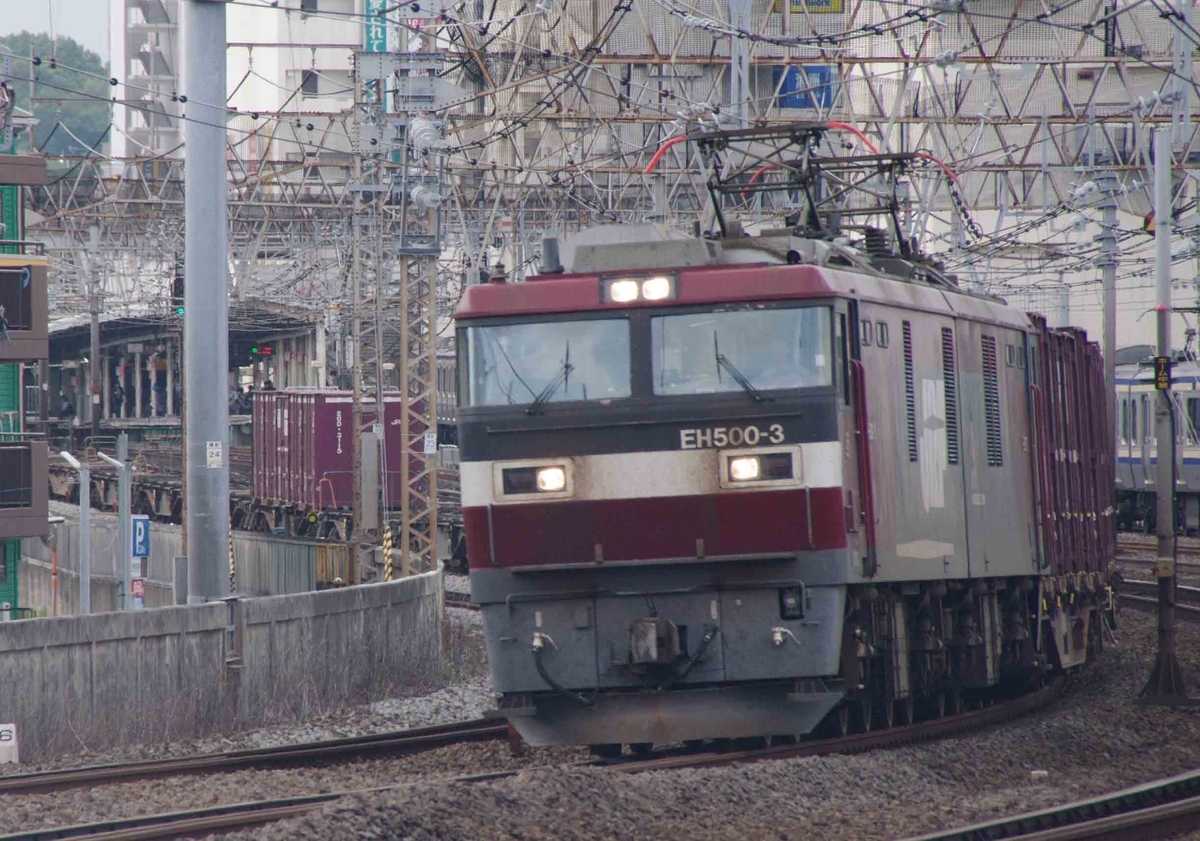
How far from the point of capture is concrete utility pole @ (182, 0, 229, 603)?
1895 centimetres

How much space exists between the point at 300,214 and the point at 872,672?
35.9m

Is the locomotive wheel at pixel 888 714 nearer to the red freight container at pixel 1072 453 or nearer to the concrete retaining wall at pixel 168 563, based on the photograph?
the red freight container at pixel 1072 453

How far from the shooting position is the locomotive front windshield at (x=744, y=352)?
11.4 meters

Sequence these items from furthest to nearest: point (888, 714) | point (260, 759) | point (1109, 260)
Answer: point (1109, 260), point (888, 714), point (260, 759)

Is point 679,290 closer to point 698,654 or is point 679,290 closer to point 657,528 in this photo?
point 657,528

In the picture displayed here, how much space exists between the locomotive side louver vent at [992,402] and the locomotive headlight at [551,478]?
14.8 feet

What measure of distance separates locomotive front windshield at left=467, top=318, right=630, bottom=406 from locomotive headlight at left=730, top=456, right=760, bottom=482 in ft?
2.69

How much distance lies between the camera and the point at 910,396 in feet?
42.6

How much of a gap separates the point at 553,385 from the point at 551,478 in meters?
0.60

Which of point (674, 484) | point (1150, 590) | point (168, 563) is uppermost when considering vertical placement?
point (674, 484)

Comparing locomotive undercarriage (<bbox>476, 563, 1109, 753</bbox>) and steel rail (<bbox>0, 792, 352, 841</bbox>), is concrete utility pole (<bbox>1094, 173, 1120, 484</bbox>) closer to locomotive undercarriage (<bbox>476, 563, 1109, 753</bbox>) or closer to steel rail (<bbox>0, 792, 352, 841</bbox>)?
locomotive undercarriage (<bbox>476, 563, 1109, 753</bbox>)

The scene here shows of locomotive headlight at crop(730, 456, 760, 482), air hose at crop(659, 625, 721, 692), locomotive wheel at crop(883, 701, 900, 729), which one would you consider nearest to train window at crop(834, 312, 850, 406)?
locomotive headlight at crop(730, 456, 760, 482)

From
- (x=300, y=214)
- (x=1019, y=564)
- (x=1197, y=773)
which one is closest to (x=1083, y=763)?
(x=1197, y=773)

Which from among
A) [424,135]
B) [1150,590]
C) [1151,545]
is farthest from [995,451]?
[1151,545]
